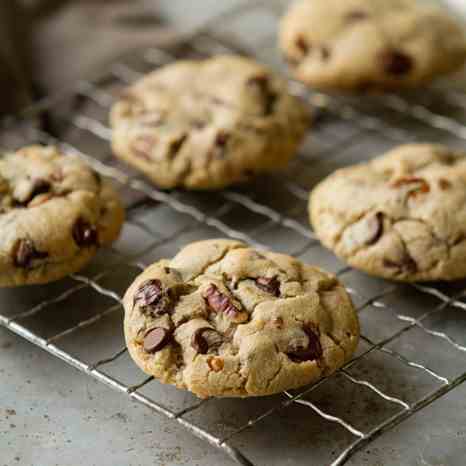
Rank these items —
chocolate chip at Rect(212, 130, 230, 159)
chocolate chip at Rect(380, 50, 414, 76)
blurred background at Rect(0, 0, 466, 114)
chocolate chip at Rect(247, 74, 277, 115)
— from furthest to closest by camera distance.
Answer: blurred background at Rect(0, 0, 466, 114), chocolate chip at Rect(380, 50, 414, 76), chocolate chip at Rect(247, 74, 277, 115), chocolate chip at Rect(212, 130, 230, 159)

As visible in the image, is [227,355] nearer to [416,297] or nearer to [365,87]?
[416,297]

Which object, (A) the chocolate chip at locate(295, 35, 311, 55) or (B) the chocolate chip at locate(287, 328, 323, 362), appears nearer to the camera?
(B) the chocolate chip at locate(287, 328, 323, 362)

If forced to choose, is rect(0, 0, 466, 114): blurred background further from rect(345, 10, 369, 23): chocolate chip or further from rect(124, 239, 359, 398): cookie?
rect(124, 239, 359, 398): cookie

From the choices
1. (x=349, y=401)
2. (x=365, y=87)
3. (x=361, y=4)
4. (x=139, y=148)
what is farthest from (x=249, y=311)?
(x=361, y=4)

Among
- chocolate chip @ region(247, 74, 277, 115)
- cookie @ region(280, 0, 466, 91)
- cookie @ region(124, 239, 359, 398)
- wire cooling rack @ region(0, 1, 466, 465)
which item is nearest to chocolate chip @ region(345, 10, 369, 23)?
cookie @ region(280, 0, 466, 91)

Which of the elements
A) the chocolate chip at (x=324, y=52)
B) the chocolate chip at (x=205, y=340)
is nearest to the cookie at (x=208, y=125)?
the chocolate chip at (x=324, y=52)

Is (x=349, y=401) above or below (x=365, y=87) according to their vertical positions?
below
